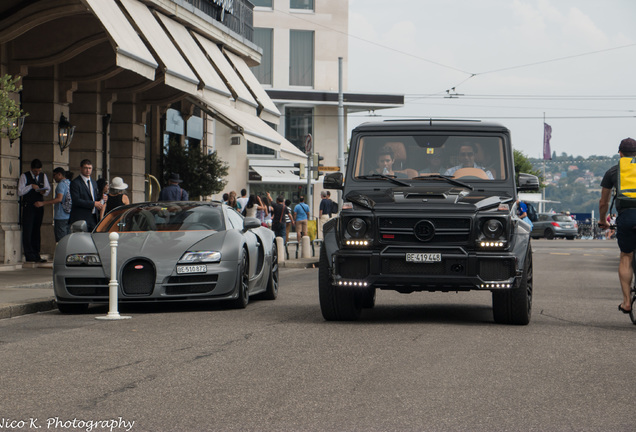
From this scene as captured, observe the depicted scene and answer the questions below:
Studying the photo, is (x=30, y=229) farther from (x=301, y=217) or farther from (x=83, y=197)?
(x=301, y=217)

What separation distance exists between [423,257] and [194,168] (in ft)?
62.7

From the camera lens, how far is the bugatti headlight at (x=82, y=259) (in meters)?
12.4

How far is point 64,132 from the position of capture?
2219cm

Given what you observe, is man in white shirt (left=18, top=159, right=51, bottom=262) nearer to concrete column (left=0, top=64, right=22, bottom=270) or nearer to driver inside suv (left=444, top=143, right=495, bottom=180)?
concrete column (left=0, top=64, right=22, bottom=270)

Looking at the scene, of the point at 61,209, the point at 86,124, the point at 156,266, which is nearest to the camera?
the point at 156,266

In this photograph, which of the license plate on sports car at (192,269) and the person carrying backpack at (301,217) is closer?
the license plate on sports car at (192,269)

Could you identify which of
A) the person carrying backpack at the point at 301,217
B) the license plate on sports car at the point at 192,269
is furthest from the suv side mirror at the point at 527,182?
the person carrying backpack at the point at 301,217

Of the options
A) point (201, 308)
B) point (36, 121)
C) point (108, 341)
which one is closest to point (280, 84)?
point (36, 121)

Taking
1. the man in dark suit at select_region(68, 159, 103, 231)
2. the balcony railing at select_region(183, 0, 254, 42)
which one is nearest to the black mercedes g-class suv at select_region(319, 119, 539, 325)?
the man in dark suit at select_region(68, 159, 103, 231)

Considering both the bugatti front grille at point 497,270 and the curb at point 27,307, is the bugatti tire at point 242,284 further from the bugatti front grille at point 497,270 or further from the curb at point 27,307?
the bugatti front grille at point 497,270

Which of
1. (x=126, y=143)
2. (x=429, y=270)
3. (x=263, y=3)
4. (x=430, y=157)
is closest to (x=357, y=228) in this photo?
Result: (x=429, y=270)

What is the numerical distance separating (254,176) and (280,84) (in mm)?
5301

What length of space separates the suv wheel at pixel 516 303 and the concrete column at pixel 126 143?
55.4 ft

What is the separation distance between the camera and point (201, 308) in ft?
43.4
